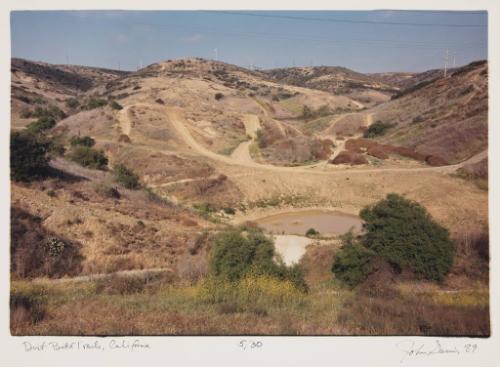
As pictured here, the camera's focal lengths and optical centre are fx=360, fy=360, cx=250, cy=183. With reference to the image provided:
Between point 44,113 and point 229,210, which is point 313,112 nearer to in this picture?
point 44,113

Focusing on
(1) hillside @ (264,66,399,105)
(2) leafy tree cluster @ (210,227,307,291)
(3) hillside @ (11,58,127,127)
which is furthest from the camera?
(1) hillside @ (264,66,399,105)

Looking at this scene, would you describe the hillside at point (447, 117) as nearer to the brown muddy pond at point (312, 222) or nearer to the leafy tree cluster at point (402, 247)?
the brown muddy pond at point (312, 222)

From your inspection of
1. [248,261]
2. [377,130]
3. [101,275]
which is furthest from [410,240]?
[377,130]

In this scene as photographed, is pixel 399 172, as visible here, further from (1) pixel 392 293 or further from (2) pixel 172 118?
(2) pixel 172 118

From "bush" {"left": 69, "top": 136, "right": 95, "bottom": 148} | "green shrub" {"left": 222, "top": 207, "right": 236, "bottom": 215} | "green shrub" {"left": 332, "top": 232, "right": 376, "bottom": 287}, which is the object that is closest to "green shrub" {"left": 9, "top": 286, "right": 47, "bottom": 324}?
"green shrub" {"left": 332, "top": 232, "right": 376, "bottom": 287}

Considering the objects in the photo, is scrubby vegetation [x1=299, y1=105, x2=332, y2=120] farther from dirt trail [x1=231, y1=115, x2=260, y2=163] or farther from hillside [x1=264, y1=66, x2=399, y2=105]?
dirt trail [x1=231, y1=115, x2=260, y2=163]

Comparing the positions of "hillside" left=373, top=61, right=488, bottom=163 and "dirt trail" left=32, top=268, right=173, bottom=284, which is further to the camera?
"hillside" left=373, top=61, right=488, bottom=163

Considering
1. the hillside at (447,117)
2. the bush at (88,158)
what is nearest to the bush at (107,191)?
the bush at (88,158)
